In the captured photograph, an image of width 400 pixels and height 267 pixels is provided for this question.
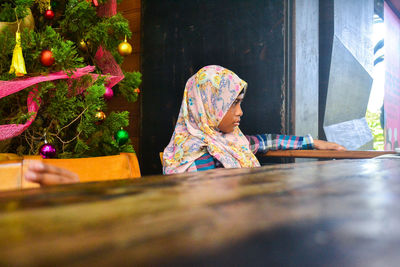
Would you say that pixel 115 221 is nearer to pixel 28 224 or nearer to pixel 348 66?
pixel 28 224

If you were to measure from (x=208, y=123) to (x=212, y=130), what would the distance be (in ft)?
0.14

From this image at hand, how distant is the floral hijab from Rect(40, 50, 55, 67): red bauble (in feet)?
2.30

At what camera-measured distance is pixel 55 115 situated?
4.95 ft

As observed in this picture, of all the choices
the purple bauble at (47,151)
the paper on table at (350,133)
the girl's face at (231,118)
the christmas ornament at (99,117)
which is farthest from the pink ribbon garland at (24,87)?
the paper on table at (350,133)

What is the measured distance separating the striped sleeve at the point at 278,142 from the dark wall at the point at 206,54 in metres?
0.11

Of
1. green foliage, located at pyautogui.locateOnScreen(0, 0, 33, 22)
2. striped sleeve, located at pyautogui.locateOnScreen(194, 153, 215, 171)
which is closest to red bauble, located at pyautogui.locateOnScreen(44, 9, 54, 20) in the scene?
green foliage, located at pyautogui.locateOnScreen(0, 0, 33, 22)

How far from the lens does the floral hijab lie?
5.66ft

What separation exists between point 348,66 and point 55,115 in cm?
242

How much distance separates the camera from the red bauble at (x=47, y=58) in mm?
1370

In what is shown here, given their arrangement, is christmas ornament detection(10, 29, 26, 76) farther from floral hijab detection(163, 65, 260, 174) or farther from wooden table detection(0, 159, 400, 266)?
wooden table detection(0, 159, 400, 266)

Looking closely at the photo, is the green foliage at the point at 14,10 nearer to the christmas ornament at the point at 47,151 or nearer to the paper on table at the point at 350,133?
the christmas ornament at the point at 47,151

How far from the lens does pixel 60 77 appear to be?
1396 mm

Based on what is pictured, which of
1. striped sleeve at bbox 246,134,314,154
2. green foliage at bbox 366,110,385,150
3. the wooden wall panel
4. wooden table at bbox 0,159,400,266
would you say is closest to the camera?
wooden table at bbox 0,159,400,266

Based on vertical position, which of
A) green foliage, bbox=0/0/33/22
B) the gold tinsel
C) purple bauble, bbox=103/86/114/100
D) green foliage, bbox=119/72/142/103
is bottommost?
purple bauble, bbox=103/86/114/100
